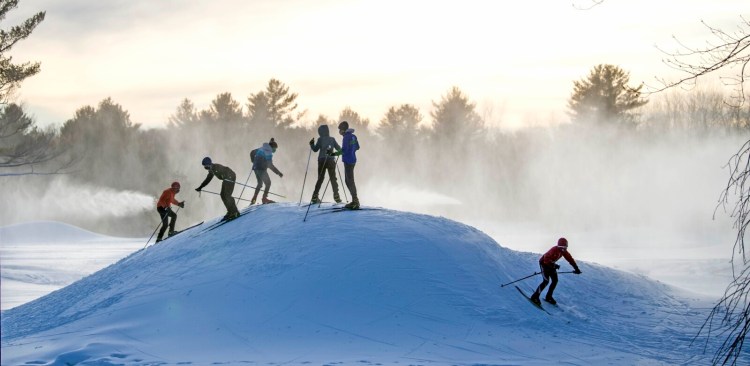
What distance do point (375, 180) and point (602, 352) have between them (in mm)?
61884

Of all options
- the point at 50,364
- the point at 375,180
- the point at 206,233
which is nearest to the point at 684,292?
the point at 206,233

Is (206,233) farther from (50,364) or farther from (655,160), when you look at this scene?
(655,160)

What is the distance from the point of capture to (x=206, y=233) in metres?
20.8

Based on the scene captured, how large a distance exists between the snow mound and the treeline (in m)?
15.0

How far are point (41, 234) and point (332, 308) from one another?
36.4 meters

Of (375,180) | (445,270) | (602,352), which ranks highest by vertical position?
(375,180)

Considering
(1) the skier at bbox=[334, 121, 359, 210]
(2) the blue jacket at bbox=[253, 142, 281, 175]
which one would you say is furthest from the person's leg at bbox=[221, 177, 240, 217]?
(1) the skier at bbox=[334, 121, 359, 210]

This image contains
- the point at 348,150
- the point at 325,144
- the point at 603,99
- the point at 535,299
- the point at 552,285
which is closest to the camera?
the point at 535,299

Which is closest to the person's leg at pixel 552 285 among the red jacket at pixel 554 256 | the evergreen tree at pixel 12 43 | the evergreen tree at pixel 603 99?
the red jacket at pixel 554 256

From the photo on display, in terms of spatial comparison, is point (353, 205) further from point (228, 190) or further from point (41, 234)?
point (41, 234)

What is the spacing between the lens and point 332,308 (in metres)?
16.1

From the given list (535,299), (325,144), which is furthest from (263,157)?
(535,299)

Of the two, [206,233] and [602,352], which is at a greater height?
[206,233]

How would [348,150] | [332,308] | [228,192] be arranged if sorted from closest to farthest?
[332,308], [348,150], [228,192]
